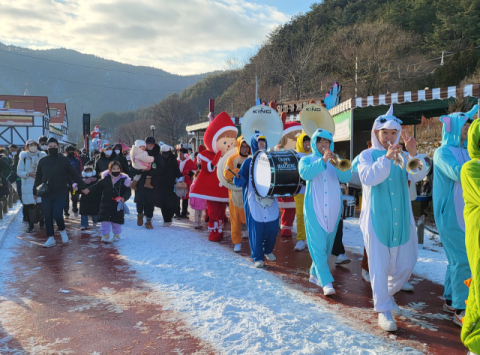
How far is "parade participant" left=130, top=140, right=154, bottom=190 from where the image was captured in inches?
326

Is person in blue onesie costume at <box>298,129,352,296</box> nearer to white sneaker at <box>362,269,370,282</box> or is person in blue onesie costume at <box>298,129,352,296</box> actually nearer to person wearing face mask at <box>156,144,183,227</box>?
white sneaker at <box>362,269,370,282</box>

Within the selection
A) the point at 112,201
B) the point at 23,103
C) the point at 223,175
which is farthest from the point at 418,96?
the point at 23,103

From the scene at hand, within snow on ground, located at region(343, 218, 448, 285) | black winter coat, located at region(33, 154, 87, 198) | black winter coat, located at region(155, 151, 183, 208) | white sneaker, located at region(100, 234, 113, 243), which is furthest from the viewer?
black winter coat, located at region(155, 151, 183, 208)

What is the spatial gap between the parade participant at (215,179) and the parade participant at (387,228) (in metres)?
3.94

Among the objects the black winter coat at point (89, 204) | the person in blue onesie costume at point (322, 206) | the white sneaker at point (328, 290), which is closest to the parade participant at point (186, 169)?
the black winter coat at point (89, 204)

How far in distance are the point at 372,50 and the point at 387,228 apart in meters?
28.7

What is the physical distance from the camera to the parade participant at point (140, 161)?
8281mm

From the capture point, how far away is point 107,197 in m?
7.31

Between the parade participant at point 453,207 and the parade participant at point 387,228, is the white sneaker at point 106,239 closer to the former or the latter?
the parade participant at point 387,228

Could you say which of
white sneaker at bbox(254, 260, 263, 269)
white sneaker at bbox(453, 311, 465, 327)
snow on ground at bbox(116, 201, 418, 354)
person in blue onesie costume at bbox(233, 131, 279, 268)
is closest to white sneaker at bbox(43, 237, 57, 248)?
snow on ground at bbox(116, 201, 418, 354)

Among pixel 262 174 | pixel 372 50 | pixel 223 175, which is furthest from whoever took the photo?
pixel 372 50

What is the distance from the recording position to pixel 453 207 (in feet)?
12.3

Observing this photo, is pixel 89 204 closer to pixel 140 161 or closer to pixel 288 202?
pixel 140 161

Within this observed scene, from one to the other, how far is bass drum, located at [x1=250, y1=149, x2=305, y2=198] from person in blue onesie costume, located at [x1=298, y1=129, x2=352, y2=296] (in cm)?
60
